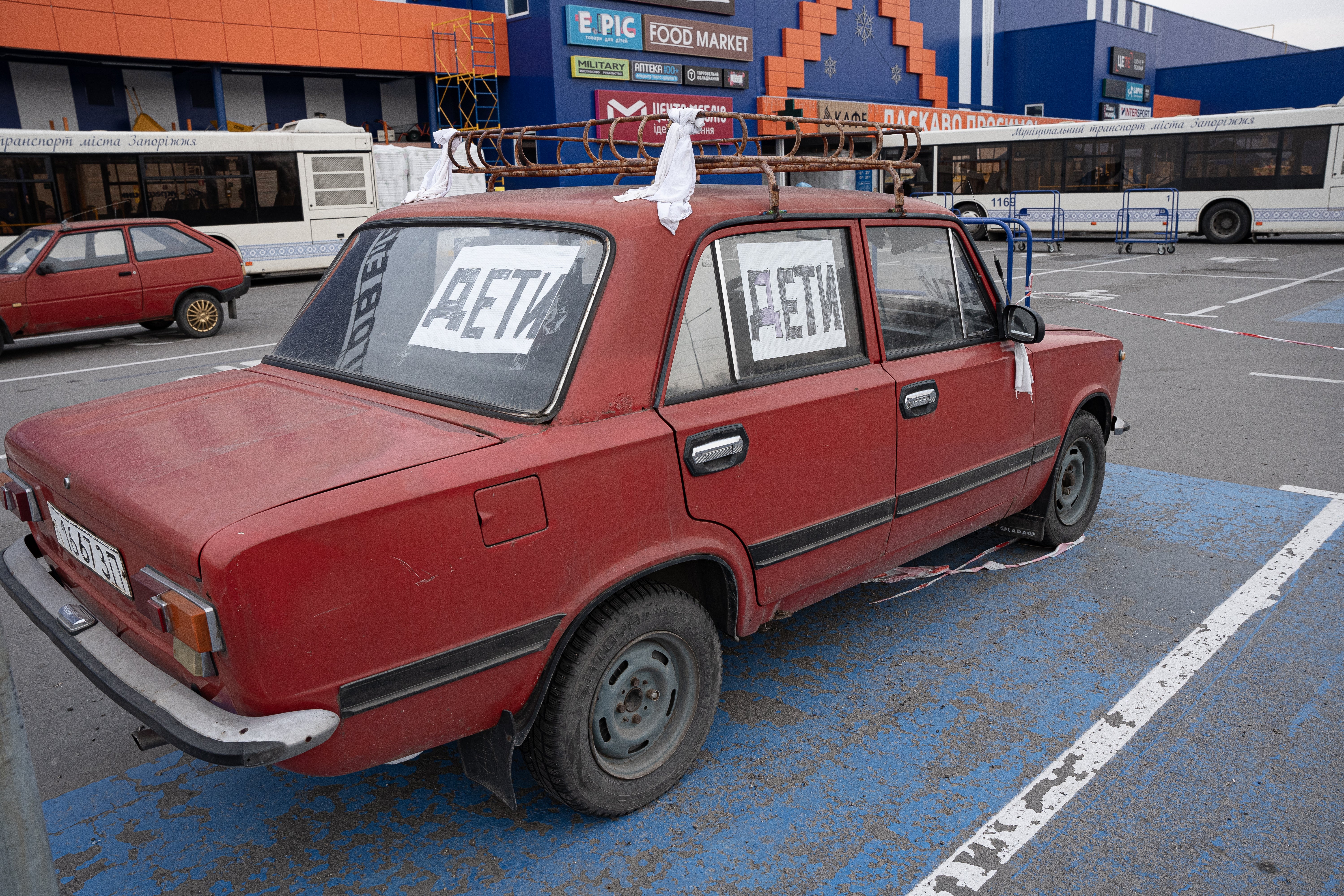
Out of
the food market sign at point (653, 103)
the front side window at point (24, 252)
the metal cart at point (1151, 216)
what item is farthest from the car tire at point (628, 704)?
the food market sign at point (653, 103)

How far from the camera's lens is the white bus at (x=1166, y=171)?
21.3 m

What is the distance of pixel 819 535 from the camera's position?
3287mm

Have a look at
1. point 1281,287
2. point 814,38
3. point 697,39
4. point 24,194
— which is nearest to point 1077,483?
point 1281,287

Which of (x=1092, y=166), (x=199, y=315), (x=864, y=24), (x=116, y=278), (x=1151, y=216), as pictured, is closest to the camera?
(x=116, y=278)

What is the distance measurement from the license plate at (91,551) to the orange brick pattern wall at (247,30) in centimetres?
2255

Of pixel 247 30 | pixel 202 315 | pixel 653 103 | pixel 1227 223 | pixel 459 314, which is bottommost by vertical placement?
pixel 202 315

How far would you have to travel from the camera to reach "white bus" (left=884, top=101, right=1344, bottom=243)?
2127 cm

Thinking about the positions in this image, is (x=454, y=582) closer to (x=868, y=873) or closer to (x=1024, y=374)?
(x=868, y=873)

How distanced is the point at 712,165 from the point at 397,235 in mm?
1142

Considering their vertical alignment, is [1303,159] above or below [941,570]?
above

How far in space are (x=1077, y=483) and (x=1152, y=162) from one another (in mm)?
21797

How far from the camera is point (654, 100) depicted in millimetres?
29609

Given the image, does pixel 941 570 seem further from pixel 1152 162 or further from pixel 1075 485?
pixel 1152 162

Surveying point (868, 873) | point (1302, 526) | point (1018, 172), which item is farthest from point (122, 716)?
point (1018, 172)
